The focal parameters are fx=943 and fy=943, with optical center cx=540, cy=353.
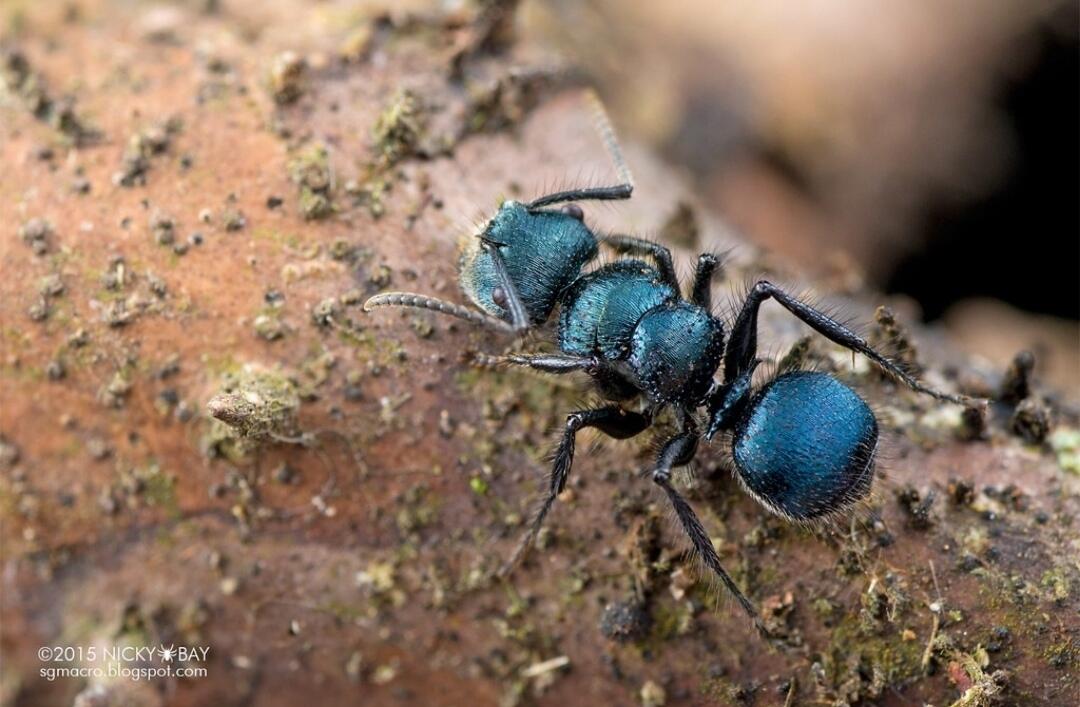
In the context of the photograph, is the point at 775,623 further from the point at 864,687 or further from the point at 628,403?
the point at 628,403

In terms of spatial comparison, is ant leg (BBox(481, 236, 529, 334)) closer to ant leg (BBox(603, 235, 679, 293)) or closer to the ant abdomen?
ant leg (BBox(603, 235, 679, 293))

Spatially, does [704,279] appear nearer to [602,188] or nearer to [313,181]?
[602,188]

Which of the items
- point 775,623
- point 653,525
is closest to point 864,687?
point 775,623

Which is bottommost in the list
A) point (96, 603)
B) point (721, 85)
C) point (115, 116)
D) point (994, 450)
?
point (994, 450)

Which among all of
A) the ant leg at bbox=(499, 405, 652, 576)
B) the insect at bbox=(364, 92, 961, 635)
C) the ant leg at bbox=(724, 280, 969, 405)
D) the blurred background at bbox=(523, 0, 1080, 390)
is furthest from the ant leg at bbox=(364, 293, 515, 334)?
the blurred background at bbox=(523, 0, 1080, 390)

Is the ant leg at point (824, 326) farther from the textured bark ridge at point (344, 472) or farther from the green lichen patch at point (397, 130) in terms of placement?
the green lichen patch at point (397, 130)

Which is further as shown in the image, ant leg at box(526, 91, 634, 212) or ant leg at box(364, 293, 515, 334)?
ant leg at box(526, 91, 634, 212)
